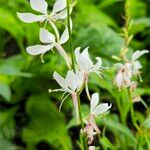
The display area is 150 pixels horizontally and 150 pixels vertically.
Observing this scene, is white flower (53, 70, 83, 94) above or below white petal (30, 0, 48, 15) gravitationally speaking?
below

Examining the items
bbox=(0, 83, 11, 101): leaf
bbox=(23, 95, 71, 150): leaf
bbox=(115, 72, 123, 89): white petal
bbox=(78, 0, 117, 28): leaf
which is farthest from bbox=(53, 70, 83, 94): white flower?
bbox=(78, 0, 117, 28): leaf

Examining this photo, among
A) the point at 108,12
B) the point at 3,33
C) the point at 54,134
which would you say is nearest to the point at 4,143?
the point at 54,134

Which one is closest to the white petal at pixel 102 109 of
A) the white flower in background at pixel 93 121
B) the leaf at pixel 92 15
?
the white flower in background at pixel 93 121

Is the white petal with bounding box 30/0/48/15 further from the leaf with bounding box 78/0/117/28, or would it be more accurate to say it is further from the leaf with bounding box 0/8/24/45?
the leaf with bounding box 78/0/117/28

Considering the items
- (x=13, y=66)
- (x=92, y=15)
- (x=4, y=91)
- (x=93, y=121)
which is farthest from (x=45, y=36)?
(x=92, y=15)

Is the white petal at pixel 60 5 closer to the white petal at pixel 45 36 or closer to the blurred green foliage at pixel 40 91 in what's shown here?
the white petal at pixel 45 36
